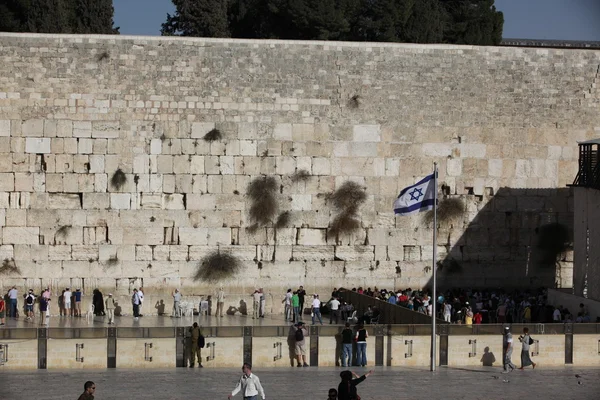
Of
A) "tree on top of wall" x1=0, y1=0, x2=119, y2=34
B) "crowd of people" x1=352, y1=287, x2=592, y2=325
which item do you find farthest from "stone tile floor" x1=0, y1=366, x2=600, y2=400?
"tree on top of wall" x1=0, y1=0, x2=119, y2=34

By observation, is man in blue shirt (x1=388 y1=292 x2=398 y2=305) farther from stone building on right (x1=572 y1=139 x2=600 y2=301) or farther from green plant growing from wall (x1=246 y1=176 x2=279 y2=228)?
stone building on right (x1=572 y1=139 x2=600 y2=301)

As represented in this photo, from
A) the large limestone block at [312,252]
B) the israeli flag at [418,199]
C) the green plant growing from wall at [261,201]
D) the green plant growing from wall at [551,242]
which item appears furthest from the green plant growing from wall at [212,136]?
the green plant growing from wall at [551,242]

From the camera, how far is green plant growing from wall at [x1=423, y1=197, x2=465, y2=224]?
27062 millimetres

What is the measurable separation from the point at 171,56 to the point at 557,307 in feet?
29.9

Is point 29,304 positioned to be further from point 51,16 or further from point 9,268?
point 51,16

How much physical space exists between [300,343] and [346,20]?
1569cm

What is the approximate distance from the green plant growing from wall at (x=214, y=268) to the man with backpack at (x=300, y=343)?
23.5 feet

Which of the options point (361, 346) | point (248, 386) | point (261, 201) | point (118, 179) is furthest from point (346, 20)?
point (248, 386)

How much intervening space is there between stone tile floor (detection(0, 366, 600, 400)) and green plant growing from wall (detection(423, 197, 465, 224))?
823 cm

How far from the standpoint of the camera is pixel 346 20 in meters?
33.2

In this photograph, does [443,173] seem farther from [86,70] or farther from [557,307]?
[86,70]

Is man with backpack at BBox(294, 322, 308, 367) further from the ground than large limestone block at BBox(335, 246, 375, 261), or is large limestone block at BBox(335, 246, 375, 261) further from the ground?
large limestone block at BBox(335, 246, 375, 261)

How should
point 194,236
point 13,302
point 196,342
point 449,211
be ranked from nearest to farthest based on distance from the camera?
point 196,342
point 13,302
point 194,236
point 449,211

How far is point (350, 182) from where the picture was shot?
26.8 m
